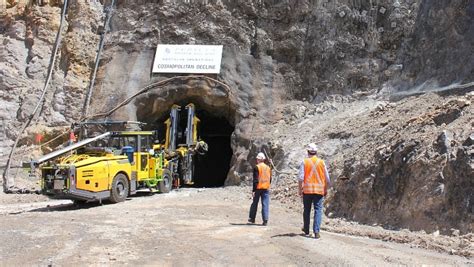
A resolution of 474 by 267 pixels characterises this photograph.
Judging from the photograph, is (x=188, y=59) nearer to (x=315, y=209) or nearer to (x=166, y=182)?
(x=166, y=182)

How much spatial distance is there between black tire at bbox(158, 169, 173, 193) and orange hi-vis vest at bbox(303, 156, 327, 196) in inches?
345

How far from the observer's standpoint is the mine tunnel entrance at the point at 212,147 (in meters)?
21.2

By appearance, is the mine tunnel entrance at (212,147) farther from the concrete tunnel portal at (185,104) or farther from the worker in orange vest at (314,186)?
the worker in orange vest at (314,186)

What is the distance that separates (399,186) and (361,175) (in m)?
1.15

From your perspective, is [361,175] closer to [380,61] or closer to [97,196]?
[97,196]

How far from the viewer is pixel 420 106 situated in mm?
12875

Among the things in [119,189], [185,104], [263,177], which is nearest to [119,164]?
[119,189]

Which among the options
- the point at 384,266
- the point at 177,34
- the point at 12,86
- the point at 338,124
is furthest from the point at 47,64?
the point at 384,266

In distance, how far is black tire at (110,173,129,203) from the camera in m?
12.9

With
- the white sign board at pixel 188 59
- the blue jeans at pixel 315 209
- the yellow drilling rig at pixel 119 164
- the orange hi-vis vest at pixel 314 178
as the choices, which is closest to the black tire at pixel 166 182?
the yellow drilling rig at pixel 119 164

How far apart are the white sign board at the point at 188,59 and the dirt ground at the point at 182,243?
8.64 metres

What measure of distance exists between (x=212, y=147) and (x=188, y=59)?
23.4 ft

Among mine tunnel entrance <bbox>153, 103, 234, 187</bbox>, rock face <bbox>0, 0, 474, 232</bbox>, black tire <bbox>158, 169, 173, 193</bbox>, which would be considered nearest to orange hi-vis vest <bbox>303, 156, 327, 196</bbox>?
rock face <bbox>0, 0, 474, 232</bbox>

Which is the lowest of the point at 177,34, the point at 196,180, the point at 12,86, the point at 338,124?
the point at 196,180
